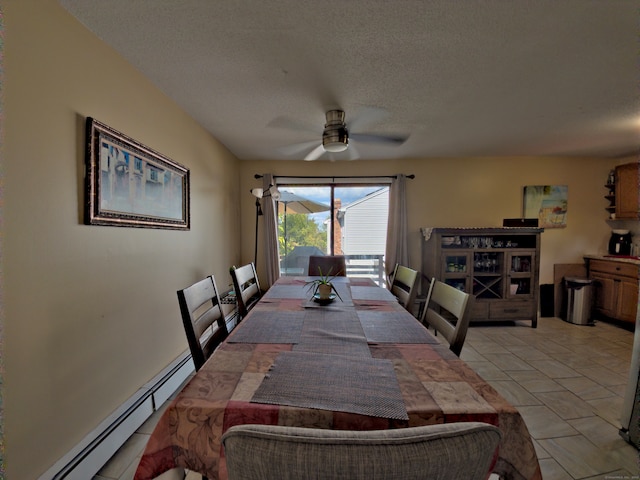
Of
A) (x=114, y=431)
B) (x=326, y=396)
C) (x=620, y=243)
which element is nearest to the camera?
(x=326, y=396)

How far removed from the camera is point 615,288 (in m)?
3.27

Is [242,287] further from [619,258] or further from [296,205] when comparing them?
[619,258]

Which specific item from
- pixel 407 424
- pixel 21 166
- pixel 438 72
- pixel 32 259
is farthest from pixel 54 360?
pixel 438 72

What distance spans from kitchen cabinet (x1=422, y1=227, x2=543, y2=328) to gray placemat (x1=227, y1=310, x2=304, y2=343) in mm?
2550

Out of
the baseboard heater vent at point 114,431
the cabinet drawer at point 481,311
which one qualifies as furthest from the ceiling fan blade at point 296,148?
the cabinet drawer at point 481,311

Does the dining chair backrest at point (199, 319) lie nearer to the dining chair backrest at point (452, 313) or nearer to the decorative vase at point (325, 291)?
the decorative vase at point (325, 291)

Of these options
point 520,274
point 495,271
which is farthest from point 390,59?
point 520,274

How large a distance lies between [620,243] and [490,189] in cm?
182

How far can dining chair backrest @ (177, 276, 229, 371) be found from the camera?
108 centimetres

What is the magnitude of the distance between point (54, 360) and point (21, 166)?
2.80 ft

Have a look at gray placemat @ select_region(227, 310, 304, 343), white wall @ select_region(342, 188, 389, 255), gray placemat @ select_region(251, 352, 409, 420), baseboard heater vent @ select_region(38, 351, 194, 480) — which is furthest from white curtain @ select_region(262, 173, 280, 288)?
gray placemat @ select_region(251, 352, 409, 420)

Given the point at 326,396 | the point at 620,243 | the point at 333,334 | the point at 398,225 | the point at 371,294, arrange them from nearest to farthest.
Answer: the point at 326,396, the point at 333,334, the point at 371,294, the point at 620,243, the point at 398,225

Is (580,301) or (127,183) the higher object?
(127,183)

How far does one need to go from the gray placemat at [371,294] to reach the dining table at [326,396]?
1.98 feet
